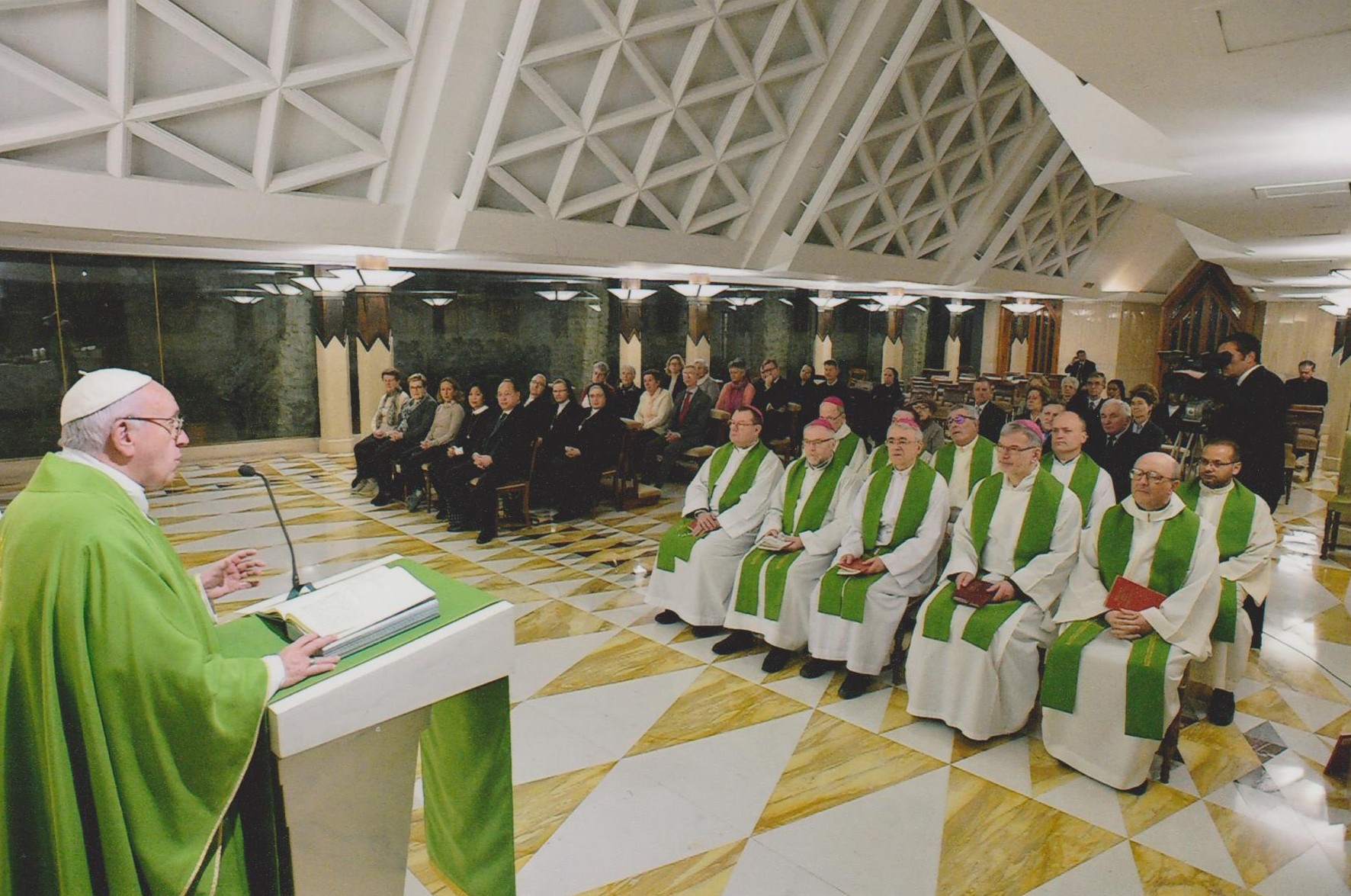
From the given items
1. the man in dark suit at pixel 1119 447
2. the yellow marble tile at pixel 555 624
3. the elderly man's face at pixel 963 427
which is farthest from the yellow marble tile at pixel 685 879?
the man in dark suit at pixel 1119 447

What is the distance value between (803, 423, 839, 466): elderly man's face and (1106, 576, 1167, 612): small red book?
1.79 metres

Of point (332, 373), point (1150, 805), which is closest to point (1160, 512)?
point (1150, 805)

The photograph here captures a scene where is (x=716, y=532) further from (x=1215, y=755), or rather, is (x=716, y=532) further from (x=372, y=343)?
(x=372, y=343)

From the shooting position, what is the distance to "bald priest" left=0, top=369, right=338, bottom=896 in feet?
5.62

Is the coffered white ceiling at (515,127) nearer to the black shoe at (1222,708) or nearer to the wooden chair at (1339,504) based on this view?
the black shoe at (1222,708)

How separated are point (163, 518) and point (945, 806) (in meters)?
7.54

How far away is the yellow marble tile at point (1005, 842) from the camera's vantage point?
2.86 metres

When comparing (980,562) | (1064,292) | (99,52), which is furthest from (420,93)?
(1064,292)

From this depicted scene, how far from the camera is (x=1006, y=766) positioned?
362cm

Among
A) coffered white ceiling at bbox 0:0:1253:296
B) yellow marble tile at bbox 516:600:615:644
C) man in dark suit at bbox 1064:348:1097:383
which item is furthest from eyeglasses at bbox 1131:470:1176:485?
man in dark suit at bbox 1064:348:1097:383

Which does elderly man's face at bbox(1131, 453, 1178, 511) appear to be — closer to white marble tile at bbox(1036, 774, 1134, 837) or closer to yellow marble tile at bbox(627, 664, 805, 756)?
white marble tile at bbox(1036, 774, 1134, 837)

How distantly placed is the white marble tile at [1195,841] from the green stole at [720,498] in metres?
2.74

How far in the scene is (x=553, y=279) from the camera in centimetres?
1381

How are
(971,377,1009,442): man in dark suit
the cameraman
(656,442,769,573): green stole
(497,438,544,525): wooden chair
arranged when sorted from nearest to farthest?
1. (656,442,769,573): green stole
2. the cameraman
3. (497,438,544,525): wooden chair
4. (971,377,1009,442): man in dark suit
